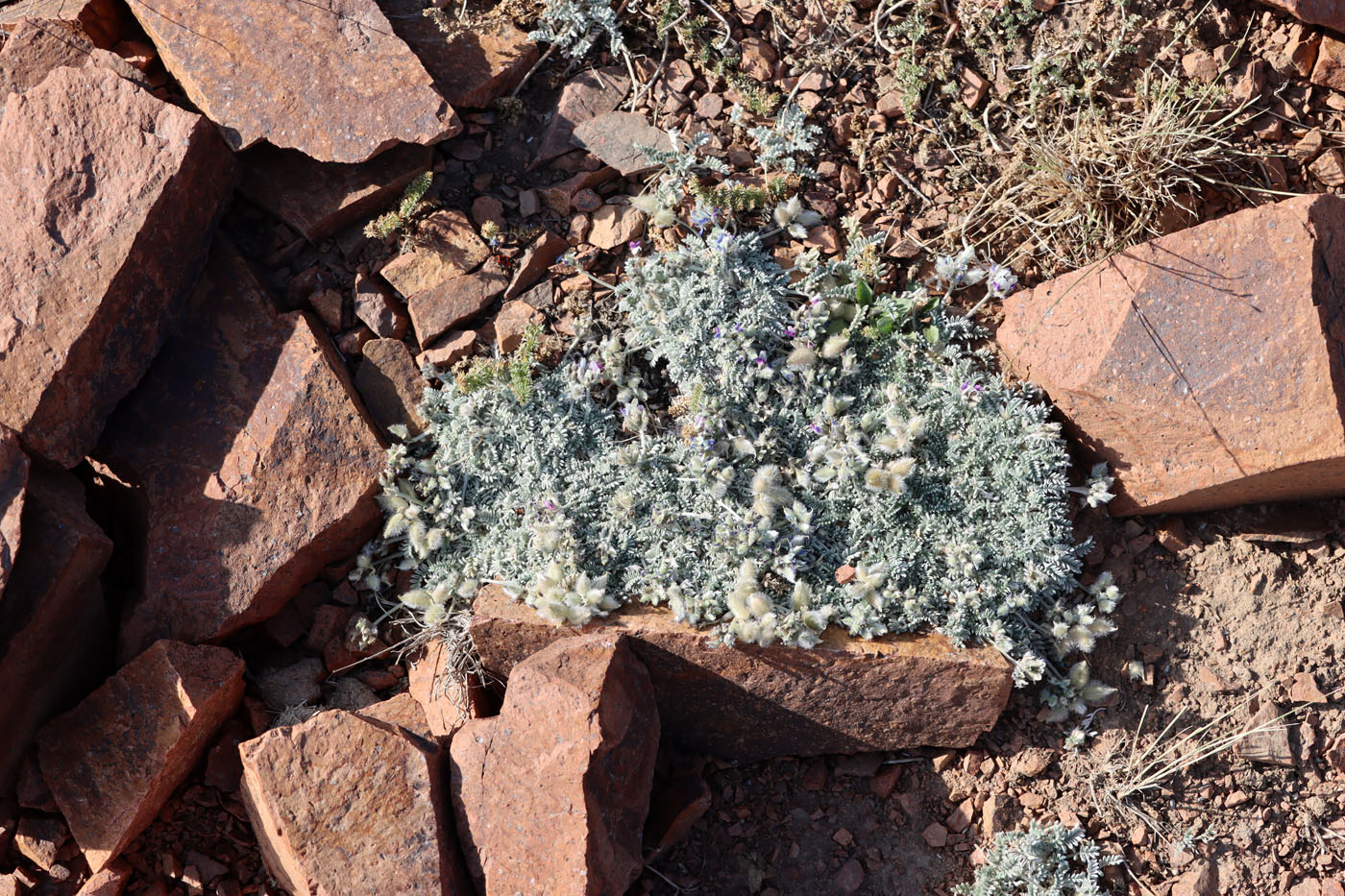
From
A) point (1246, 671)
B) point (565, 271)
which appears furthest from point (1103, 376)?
point (565, 271)

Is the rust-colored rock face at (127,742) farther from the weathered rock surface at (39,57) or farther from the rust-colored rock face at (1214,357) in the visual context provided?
the rust-colored rock face at (1214,357)

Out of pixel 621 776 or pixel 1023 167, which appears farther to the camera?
pixel 1023 167

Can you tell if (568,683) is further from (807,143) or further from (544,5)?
(544,5)

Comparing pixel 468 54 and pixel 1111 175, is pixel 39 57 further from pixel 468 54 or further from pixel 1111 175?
pixel 1111 175

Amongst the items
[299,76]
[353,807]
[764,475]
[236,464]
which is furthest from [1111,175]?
[353,807]

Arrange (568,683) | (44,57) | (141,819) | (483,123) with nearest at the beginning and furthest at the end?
(568,683) < (141,819) < (44,57) < (483,123)

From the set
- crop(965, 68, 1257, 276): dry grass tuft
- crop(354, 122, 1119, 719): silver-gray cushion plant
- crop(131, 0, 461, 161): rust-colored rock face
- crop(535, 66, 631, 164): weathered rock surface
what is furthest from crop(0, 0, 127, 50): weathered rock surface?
crop(965, 68, 1257, 276): dry grass tuft

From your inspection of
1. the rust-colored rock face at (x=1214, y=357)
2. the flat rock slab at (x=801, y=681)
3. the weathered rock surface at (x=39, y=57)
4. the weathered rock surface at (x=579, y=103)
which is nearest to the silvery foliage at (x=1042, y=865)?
the flat rock slab at (x=801, y=681)
